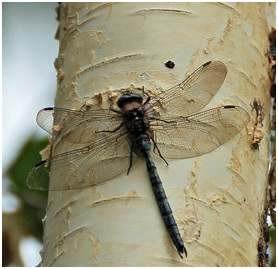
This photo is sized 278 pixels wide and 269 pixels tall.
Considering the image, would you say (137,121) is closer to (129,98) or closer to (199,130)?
(129,98)

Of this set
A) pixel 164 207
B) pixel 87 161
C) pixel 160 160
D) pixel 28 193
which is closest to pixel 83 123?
pixel 87 161

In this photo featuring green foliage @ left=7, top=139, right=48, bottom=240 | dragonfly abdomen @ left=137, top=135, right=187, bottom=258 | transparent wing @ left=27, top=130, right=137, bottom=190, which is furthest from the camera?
green foliage @ left=7, top=139, right=48, bottom=240

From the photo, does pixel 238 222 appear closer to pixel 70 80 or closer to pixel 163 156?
pixel 163 156

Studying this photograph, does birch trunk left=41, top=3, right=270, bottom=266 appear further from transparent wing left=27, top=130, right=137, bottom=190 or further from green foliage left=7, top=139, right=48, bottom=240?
green foliage left=7, top=139, right=48, bottom=240

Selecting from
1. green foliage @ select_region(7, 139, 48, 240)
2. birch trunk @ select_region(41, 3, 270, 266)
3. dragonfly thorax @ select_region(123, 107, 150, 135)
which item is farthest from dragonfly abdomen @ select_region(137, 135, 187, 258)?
green foliage @ select_region(7, 139, 48, 240)

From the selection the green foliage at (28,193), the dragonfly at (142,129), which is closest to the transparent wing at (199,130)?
the dragonfly at (142,129)

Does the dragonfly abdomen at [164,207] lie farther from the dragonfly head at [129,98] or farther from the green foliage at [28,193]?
the green foliage at [28,193]

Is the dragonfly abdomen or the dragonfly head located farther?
the dragonfly head

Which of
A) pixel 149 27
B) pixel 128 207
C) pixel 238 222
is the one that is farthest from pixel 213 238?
pixel 149 27
